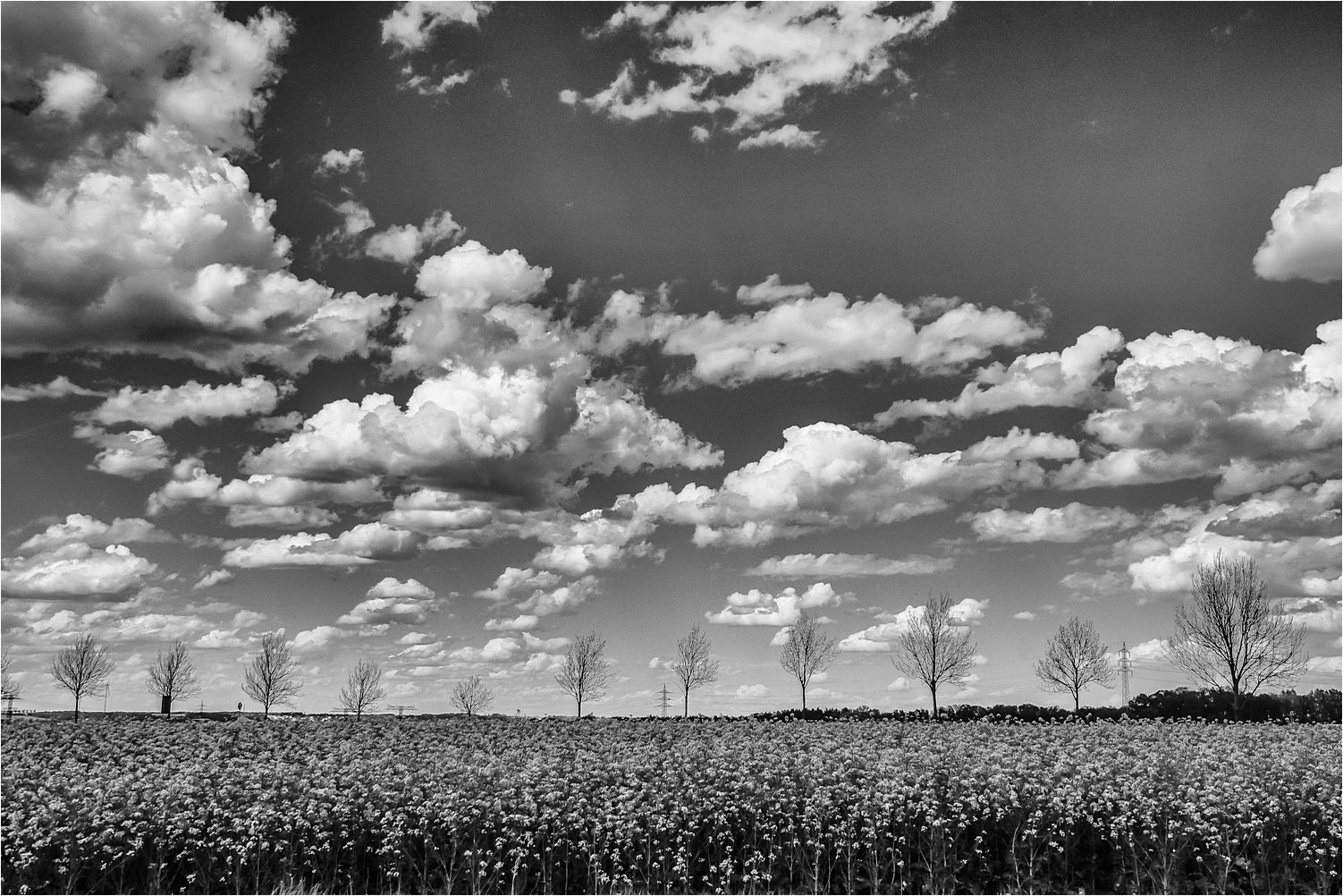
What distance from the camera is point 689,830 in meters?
14.4

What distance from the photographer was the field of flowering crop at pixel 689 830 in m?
13.8

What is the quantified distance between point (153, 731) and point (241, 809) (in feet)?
44.1

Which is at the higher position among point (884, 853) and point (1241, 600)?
point (1241, 600)

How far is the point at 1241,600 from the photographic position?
41.1 meters

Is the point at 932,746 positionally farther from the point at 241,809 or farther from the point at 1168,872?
the point at 241,809

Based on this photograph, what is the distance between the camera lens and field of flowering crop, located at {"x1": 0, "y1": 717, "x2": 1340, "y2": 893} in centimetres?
1381

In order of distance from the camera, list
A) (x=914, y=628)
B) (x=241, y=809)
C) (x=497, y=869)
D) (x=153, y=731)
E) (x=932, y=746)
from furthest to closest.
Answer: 1. (x=914, y=628)
2. (x=153, y=731)
3. (x=932, y=746)
4. (x=241, y=809)
5. (x=497, y=869)

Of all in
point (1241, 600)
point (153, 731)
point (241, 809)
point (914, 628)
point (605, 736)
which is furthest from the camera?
point (914, 628)

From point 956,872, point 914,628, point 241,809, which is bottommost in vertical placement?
point 956,872

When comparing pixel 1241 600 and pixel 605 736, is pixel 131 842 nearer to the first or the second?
pixel 605 736

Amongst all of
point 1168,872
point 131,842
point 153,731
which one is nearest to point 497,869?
point 131,842

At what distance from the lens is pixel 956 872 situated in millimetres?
14133

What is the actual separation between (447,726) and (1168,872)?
18.6 m

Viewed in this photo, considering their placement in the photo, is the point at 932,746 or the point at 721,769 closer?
the point at 721,769
